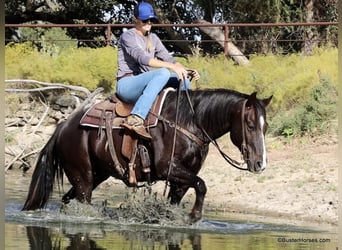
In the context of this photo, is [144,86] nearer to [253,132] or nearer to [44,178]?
[253,132]

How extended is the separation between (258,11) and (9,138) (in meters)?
7.62

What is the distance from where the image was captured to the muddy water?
6.70 meters

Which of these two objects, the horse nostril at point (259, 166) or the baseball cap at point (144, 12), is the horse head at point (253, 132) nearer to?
the horse nostril at point (259, 166)

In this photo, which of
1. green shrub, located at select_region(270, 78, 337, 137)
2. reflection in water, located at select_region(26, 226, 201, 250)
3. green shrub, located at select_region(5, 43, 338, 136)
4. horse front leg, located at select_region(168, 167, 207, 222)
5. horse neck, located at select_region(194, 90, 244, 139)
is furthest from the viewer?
green shrub, located at select_region(5, 43, 338, 136)

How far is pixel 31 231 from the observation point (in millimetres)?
7246

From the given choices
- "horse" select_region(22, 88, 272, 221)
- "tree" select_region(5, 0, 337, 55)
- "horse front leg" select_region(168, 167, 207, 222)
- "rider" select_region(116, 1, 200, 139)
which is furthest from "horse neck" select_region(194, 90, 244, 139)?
"tree" select_region(5, 0, 337, 55)

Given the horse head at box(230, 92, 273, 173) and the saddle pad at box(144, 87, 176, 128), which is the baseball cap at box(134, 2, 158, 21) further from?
the horse head at box(230, 92, 273, 173)

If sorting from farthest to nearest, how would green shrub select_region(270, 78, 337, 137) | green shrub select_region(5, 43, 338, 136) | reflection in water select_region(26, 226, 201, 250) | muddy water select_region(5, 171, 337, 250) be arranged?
green shrub select_region(5, 43, 338, 136) → green shrub select_region(270, 78, 337, 137) → muddy water select_region(5, 171, 337, 250) → reflection in water select_region(26, 226, 201, 250)

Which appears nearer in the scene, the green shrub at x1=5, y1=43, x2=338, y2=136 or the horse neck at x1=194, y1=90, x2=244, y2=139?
the horse neck at x1=194, y1=90, x2=244, y2=139

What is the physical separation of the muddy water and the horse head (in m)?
0.68

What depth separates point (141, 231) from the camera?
24.5ft

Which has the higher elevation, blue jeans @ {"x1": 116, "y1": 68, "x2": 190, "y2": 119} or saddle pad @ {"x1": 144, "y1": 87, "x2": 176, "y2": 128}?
blue jeans @ {"x1": 116, "y1": 68, "x2": 190, "y2": 119}

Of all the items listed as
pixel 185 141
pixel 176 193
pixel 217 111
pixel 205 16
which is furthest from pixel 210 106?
pixel 205 16

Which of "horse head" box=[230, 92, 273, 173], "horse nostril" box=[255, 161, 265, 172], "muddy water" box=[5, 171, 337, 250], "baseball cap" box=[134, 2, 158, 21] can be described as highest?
"baseball cap" box=[134, 2, 158, 21]
